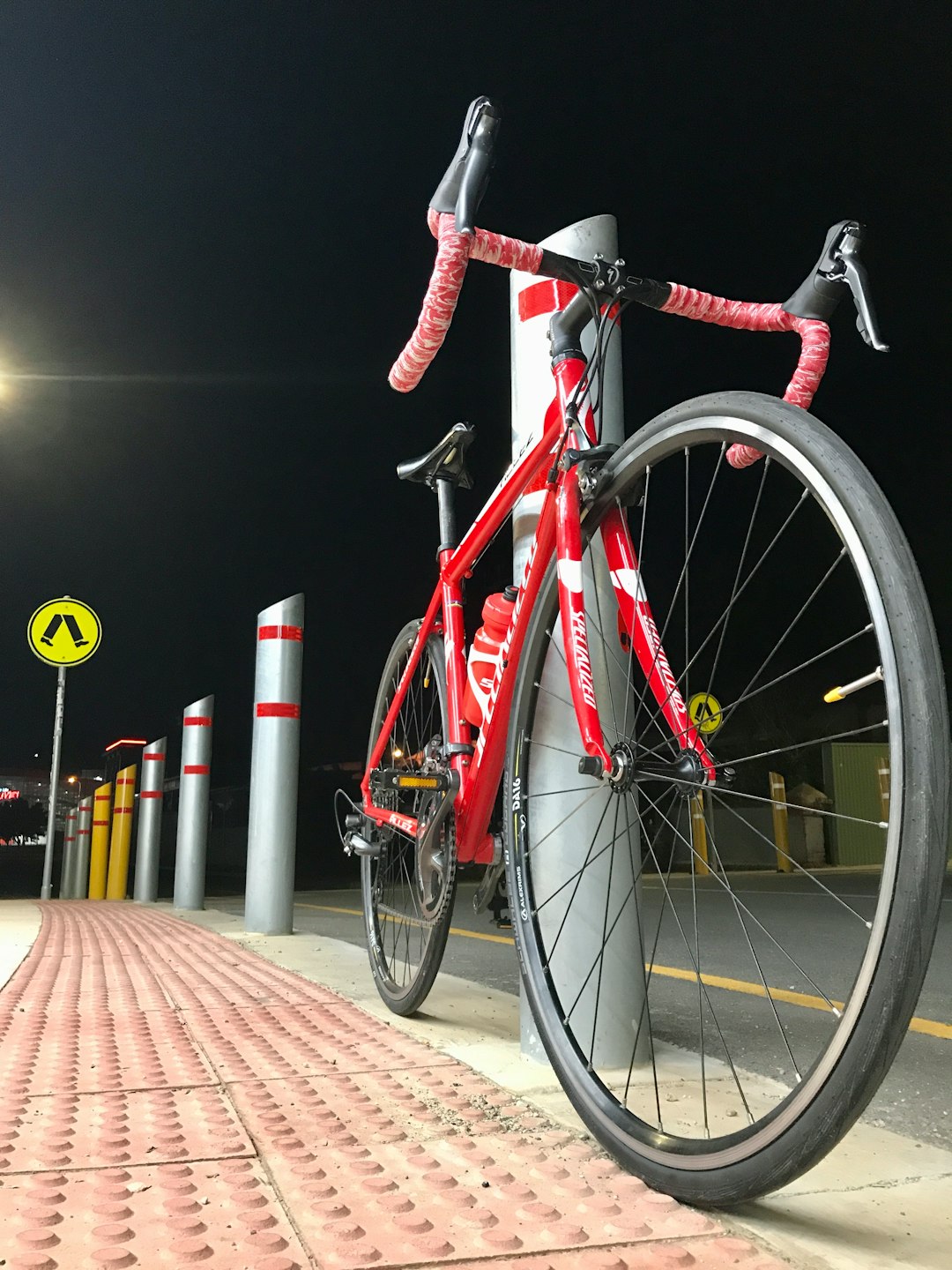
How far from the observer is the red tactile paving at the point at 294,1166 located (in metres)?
1.27

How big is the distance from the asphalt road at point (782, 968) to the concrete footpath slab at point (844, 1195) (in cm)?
26

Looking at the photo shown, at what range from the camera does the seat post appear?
316cm

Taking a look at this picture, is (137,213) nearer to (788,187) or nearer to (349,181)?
(349,181)

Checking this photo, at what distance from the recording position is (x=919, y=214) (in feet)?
35.3

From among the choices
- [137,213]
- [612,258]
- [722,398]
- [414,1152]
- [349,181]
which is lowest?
[414,1152]

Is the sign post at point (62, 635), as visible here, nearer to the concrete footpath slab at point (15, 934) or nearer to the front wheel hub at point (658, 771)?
the concrete footpath slab at point (15, 934)

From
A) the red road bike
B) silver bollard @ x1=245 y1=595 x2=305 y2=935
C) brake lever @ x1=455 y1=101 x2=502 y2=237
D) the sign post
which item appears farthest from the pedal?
the sign post

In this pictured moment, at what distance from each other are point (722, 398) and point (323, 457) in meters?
14.6

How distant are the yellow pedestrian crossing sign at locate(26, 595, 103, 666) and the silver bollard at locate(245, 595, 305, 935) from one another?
436 cm

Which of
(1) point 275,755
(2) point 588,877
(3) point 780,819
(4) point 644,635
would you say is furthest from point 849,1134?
(3) point 780,819

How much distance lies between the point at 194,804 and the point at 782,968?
6418 mm

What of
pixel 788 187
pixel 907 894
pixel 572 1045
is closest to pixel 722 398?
pixel 907 894

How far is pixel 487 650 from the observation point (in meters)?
2.63

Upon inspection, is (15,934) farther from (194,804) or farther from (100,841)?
(100,841)
